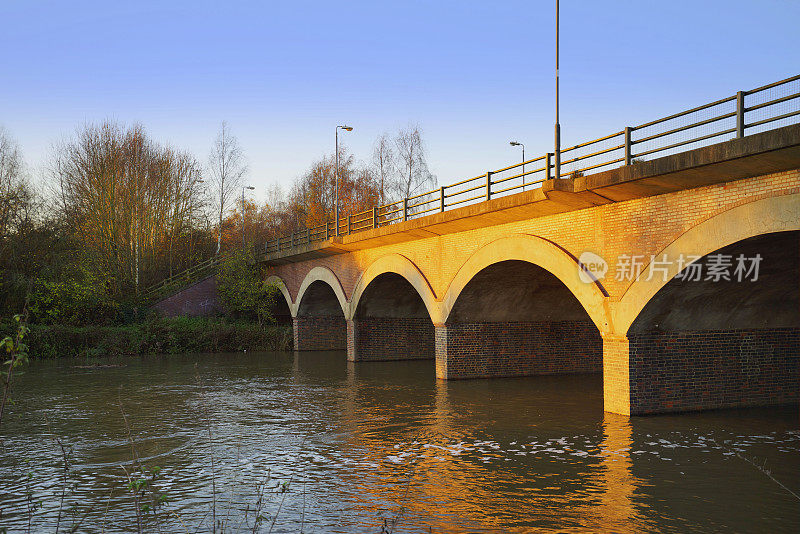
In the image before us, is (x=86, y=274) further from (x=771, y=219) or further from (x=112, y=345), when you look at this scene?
(x=771, y=219)

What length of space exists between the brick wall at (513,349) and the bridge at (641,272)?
1.6 inches

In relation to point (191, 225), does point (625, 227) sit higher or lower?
lower

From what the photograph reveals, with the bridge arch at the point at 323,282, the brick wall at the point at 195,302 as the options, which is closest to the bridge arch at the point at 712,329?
the bridge arch at the point at 323,282

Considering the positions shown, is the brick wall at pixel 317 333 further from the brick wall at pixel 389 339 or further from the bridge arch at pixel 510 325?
the bridge arch at pixel 510 325

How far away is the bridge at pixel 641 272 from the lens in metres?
11.2

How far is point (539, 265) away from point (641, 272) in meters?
3.48

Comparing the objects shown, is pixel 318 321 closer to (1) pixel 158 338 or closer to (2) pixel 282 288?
(2) pixel 282 288

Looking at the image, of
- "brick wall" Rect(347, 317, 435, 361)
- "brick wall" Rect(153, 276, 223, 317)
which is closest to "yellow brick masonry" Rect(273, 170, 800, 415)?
"brick wall" Rect(347, 317, 435, 361)

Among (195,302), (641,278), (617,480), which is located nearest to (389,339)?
(195,302)

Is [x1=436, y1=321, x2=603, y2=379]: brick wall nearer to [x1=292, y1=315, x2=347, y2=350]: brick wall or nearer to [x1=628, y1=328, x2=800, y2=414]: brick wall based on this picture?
[x1=628, y1=328, x2=800, y2=414]: brick wall

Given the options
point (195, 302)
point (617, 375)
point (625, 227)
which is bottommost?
point (617, 375)

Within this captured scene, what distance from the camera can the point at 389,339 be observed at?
1090 inches

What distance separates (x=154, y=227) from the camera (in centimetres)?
3791

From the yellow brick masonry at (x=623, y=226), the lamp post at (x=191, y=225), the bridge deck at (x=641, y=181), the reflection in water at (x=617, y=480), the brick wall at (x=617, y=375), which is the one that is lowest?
the reflection in water at (x=617, y=480)
